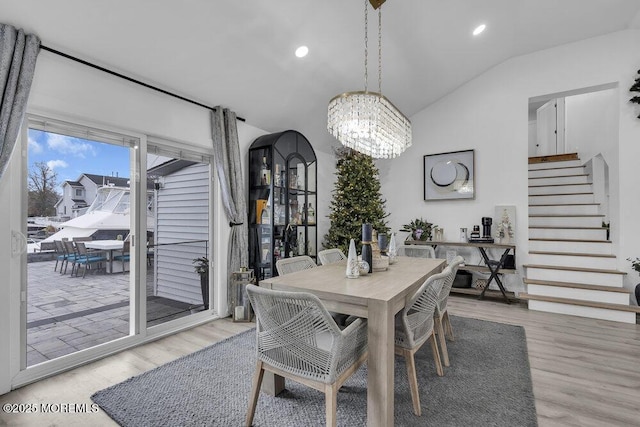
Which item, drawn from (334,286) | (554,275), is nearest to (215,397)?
(334,286)

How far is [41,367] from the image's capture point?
7.50ft

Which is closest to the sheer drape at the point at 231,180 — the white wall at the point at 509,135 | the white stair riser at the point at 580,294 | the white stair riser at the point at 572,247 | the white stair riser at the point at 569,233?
the white wall at the point at 509,135

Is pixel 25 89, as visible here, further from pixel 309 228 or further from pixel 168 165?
pixel 309 228

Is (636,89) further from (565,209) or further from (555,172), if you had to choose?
(555,172)

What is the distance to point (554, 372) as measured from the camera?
241 centimetres

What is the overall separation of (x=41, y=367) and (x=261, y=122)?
3219 mm

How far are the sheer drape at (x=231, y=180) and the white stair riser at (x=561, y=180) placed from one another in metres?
5.39

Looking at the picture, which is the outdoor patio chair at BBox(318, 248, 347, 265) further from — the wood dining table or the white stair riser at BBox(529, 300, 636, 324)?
the white stair riser at BBox(529, 300, 636, 324)

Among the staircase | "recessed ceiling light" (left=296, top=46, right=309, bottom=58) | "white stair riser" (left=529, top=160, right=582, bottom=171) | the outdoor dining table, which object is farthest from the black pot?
"white stair riser" (left=529, top=160, right=582, bottom=171)

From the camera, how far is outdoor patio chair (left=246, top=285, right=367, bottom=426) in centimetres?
147

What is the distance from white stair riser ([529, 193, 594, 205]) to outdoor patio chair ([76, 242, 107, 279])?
20.9ft

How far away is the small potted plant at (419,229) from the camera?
4.97m

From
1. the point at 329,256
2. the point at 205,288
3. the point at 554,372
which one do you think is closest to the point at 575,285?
the point at 554,372

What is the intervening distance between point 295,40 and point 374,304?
2.66 m
